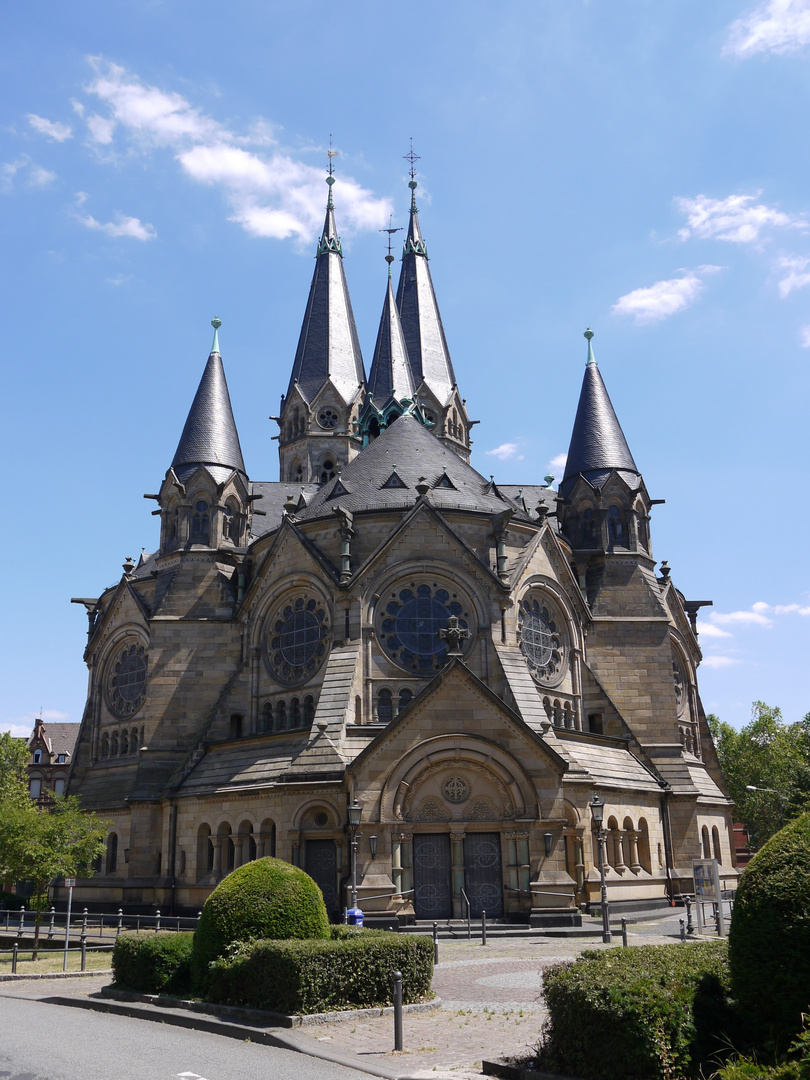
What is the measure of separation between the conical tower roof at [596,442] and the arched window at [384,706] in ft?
54.0

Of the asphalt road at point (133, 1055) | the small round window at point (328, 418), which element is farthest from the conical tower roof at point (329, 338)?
the asphalt road at point (133, 1055)

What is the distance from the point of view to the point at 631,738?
40562 mm

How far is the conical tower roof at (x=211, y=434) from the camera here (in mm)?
45812

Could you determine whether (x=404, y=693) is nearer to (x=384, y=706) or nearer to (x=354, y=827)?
(x=384, y=706)

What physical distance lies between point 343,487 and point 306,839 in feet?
50.2

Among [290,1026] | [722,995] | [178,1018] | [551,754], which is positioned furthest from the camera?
[551,754]

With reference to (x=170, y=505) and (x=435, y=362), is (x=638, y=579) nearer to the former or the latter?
(x=170, y=505)

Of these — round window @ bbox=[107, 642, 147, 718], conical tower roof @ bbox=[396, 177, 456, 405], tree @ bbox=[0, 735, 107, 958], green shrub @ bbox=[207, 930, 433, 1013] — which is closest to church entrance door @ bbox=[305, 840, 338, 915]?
tree @ bbox=[0, 735, 107, 958]

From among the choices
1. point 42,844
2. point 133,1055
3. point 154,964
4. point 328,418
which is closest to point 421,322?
point 328,418

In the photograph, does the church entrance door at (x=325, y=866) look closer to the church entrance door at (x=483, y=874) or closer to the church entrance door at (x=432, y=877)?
the church entrance door at (x=432, y=877)

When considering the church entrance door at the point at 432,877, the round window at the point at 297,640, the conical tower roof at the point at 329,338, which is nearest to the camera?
the church entrance door at the point at 432,877

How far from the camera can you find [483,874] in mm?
31125

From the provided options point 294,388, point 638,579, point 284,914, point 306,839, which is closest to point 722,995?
point 284,914

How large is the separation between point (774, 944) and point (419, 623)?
2803 cm
